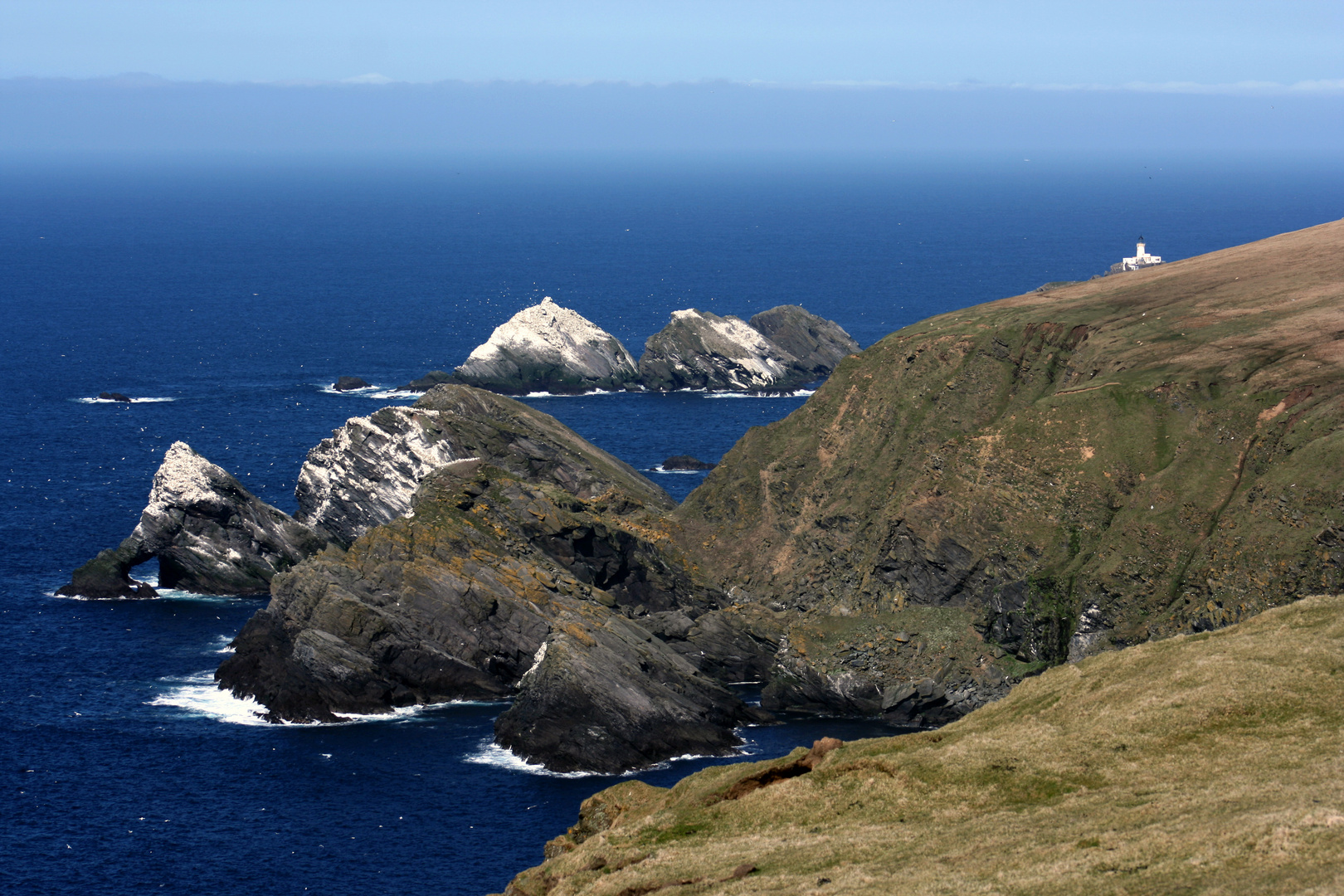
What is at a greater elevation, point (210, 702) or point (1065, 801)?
point (1065, 801)

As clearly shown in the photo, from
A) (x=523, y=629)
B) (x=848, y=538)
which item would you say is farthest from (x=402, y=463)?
(x=848, y=538)

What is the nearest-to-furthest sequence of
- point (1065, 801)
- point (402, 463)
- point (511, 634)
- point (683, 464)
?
point (1065, 801), point (511, 634), point (402, 463), point (683, 464)

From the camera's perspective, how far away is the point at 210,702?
98.4 metres

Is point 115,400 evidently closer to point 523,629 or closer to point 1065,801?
point 523,629

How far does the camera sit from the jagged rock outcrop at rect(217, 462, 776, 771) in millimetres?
91062

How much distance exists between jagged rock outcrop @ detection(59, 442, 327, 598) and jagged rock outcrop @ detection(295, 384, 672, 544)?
6239 millimetres

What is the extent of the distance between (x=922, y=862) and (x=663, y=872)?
954 cm

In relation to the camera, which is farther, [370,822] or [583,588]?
[583,588]

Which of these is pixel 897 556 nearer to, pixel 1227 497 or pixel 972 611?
pixel 972 611

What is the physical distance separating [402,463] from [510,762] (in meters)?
43.7

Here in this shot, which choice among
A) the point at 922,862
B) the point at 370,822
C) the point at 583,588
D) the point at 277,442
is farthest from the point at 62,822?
the point at 277,442

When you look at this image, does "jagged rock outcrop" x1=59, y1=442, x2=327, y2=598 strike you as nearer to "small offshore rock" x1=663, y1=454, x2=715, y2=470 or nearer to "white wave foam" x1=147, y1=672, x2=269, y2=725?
"white wave foam" x1=147, y1=672, x2=269, y2=725

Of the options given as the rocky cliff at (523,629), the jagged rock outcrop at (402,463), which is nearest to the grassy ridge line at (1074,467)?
the rocky cliff at (523,629)

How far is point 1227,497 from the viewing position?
99000 millimetres
